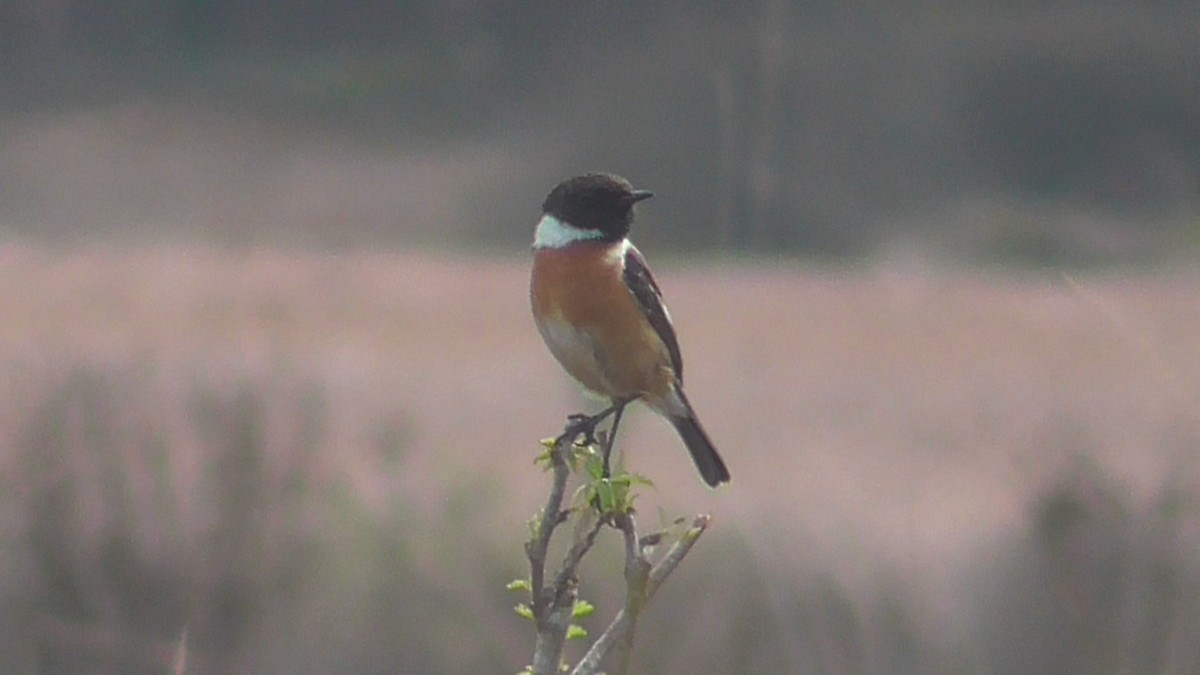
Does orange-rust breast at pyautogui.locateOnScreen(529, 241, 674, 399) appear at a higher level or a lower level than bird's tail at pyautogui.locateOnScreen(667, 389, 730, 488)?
higher

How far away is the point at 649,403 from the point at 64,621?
2.64 m

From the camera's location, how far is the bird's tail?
1830mm

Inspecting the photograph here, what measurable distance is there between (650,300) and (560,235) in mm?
123

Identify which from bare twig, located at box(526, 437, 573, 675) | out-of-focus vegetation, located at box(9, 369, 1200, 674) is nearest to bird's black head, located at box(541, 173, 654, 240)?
bare twig, located at box(526, 437, 573, 675)

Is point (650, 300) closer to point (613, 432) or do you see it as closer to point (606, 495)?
point (613, 432)

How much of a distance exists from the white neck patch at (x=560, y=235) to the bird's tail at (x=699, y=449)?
0.20m

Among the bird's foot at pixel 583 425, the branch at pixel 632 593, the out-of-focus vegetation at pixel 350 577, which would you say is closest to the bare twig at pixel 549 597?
the branch at pixel 632 593

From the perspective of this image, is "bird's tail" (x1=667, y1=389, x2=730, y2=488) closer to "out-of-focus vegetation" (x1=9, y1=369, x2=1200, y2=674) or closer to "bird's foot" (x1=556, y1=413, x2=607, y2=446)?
"bird's foot" (x1=556, y1=413, x2=607, y2=446)

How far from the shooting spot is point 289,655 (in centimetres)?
439

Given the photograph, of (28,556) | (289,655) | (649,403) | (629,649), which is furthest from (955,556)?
(629,649)

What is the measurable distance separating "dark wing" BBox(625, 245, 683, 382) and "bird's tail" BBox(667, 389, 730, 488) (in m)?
0.04

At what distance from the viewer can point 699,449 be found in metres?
1.84

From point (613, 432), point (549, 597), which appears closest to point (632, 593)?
point (549, 597)

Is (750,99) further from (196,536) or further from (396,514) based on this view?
(196,536)
